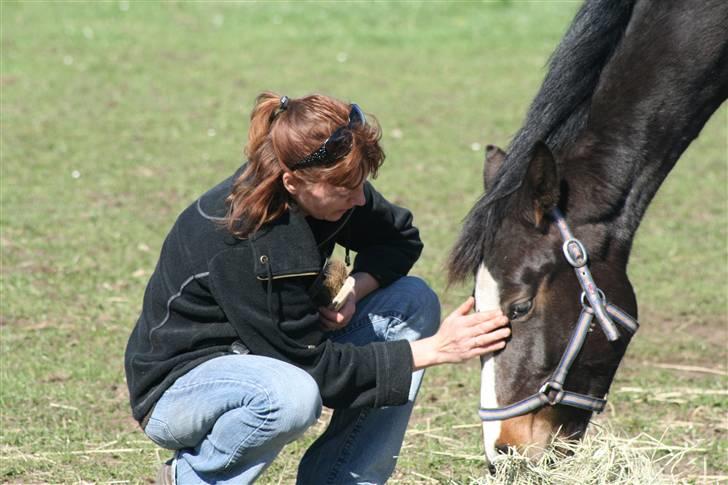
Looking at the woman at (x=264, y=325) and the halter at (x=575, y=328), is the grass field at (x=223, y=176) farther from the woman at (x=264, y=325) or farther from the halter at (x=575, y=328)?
the woman at (x=264, y=325)

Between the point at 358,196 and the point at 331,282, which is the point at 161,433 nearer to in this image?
the point at 331,282

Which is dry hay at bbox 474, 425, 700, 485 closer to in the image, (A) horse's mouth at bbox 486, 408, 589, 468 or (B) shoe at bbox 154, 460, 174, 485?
(A) horse's mouth at bbox 486, 408, 589, 468

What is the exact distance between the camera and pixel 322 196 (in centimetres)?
305

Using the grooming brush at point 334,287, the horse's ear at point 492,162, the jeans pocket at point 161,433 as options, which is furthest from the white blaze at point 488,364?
the jeans pocket at point 161,433

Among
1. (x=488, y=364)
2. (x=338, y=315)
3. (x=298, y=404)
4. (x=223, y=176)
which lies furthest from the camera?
(x=223, y=176)

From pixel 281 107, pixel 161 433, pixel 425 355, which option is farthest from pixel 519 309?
pixel 161 433

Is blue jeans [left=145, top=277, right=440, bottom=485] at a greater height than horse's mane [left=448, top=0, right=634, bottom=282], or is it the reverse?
horse's mane [left=448, top=0, right=634, bottom=282]

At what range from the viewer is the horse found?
3.11 meters

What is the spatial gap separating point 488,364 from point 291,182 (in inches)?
30.1

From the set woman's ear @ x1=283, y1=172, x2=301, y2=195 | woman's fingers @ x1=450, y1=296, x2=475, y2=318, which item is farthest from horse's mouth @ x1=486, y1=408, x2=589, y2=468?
woman's ear @ x1=283, y1=172, x2=301, y2=195

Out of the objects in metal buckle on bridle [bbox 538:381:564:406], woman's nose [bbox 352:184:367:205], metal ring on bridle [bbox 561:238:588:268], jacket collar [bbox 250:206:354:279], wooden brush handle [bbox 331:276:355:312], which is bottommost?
metal buckle on bridle [bbox 538:381:564:406]

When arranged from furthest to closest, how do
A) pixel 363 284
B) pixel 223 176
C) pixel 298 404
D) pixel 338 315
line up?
pixel 223 176, pixel 363 284, pixel 338 315, pixel 298 404

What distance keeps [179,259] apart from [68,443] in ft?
4.30

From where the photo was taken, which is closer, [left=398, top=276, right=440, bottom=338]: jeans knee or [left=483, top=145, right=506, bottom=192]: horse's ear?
[left=483, top=145, right=506, bottom=192]: horse's ear
